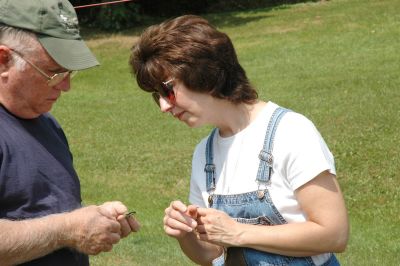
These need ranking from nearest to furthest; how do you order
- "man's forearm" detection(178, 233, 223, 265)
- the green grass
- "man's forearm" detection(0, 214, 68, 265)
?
"man's forearm" detection(0, 214, 68, 265) < "man's forearm" detection(178, 233, 223, 265) < the green grass

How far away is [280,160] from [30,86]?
100 centimetres

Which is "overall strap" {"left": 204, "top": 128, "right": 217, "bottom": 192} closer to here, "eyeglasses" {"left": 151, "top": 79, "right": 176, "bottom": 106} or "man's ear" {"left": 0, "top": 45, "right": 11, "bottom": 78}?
"eyeglasses" {"left": 151, "top": 79, "right": 176, "bottom": 106}

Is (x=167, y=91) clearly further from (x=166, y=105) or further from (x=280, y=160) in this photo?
(x=280, y=160)

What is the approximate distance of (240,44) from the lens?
2027cm

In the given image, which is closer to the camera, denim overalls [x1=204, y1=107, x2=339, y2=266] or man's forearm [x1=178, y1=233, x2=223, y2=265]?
denim overalls [x1=204, y1=107, x2=339, y2=266]

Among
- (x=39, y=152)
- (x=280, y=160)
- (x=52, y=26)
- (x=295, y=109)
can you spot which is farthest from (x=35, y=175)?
(x=295, y=109)

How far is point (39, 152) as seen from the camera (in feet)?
10.2

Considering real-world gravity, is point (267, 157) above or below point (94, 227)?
above

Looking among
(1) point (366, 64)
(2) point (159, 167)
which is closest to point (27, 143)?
(2) point (159, 167)

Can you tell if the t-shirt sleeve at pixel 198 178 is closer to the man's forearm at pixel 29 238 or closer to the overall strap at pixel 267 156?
the overall strap at pixel 267 156

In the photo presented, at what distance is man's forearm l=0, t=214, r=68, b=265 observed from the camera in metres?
2.81

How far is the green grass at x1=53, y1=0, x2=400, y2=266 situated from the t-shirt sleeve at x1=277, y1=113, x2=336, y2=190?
3394mm

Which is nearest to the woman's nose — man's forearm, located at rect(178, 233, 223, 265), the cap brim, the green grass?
the cap brim

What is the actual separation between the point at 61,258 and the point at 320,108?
9.21 meters
